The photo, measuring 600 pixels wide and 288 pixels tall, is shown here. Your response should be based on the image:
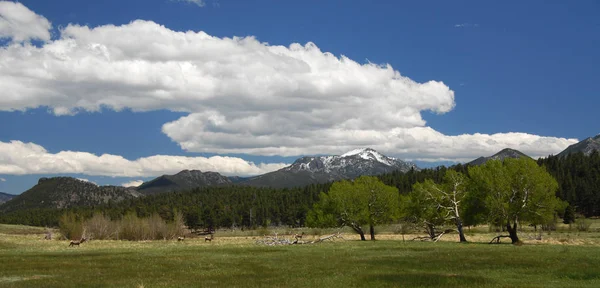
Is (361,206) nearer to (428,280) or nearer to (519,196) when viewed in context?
(519,196)

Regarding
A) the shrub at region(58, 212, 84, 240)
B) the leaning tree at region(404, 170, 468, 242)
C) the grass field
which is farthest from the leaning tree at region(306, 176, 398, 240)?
the shrub at region(58, 212, 84, 240)

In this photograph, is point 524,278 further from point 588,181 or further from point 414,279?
point 588,181

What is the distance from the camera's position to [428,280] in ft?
98.3

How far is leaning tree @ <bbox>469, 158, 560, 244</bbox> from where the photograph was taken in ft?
219

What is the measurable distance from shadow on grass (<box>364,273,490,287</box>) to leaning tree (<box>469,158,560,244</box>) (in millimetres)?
38123

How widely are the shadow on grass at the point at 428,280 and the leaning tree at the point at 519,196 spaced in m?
38.1

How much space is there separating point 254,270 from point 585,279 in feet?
70.8

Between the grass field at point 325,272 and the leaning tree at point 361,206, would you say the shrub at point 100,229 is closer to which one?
the leaning tree at point 361,206

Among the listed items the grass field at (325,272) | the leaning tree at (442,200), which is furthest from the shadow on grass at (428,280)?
the leaning tree at (442,200)

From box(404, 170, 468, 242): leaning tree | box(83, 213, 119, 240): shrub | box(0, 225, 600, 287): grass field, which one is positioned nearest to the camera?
box(0, 225, 600, 287): grass field

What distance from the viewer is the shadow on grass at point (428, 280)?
28531 millimetres

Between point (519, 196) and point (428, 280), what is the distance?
44.7m

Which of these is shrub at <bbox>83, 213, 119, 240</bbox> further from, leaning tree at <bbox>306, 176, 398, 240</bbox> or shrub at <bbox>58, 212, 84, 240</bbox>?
leaning tree at <bbox>306, 176, 398, 240</bbox>

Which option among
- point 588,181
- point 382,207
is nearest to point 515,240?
point 382,207
